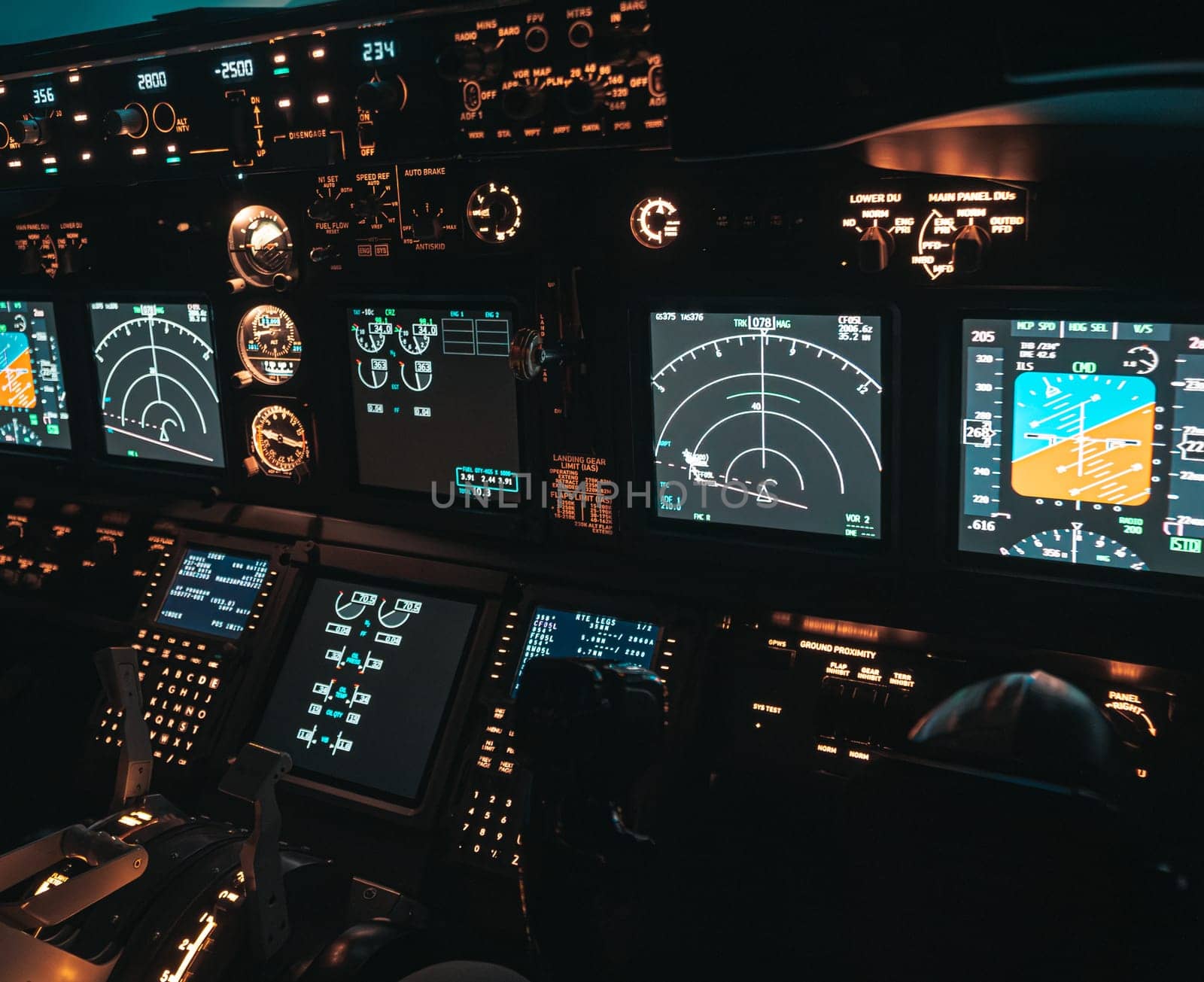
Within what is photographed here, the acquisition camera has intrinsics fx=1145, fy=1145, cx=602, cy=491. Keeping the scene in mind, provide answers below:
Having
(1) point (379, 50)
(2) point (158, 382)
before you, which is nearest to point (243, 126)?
(1) point (379, 50)

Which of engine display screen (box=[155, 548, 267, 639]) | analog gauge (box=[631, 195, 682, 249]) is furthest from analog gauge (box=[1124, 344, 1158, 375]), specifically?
engine display screen (box=[155, 548, 267, 639])

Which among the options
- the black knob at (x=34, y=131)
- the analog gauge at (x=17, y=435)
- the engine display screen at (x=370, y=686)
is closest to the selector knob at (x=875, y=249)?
the engine display screen at (x=370, y=686)

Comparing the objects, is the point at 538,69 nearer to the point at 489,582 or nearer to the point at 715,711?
the point at 489,582

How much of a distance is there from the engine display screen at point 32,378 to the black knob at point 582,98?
5.74 ft

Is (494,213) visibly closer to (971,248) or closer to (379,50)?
(379,50)

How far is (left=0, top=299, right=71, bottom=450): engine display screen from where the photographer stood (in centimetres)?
300

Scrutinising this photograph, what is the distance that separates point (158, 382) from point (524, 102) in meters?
1.40

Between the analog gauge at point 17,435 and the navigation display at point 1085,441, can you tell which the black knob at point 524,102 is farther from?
the analog gauge at point 17,435

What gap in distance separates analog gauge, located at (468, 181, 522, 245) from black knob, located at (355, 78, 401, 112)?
0.78 ft

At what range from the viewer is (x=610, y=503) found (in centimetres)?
230

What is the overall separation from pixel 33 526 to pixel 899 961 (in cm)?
270

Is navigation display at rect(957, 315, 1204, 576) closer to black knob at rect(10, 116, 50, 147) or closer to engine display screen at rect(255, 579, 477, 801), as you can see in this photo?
engine display screen at rect(255, 579, 477, 801)

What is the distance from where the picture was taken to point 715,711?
6.83 feet

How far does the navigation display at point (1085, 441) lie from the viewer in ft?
5.69
